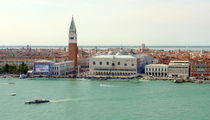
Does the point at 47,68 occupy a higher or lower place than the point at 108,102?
higher

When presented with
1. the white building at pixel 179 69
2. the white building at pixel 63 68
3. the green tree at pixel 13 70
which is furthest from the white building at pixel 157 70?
the green tree at pixel 13 70

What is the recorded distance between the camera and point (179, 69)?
16.0m

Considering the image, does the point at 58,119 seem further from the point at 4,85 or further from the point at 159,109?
the point at 4,85

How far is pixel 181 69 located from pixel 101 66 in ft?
12.2

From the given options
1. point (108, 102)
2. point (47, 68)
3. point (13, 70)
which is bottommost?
point (108, 102)

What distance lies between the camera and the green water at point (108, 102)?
8.07 m

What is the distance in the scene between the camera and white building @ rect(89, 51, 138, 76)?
17.0m

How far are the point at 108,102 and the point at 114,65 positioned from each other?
307 inches

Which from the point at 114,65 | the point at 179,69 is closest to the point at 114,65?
the point at 114,65

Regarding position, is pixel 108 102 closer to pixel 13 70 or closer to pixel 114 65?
pixel 114 65

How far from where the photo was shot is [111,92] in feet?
36.8

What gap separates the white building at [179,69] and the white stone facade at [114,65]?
162 cm

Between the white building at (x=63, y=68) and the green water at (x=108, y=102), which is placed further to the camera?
the white building at (x=63, y=68)

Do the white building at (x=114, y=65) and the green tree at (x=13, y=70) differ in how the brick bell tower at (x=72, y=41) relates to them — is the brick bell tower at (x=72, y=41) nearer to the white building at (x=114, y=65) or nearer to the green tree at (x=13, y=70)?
the white building at (x=114, y=65)
